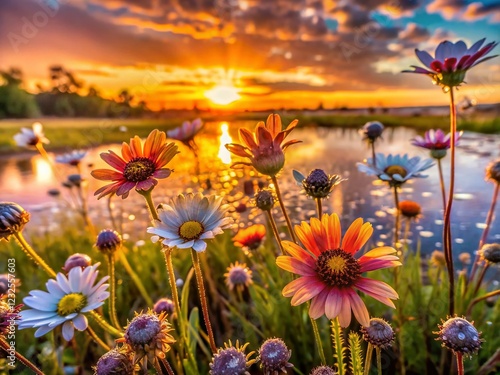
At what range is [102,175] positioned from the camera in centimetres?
85

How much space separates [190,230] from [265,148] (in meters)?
0.23

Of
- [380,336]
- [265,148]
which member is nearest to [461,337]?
[380,336]

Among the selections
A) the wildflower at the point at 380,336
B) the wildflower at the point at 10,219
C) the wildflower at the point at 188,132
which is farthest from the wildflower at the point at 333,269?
the wildflower at the point at 188,132

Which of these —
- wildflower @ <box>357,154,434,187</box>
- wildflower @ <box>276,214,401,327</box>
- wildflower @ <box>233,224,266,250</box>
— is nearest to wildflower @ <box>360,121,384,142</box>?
wildflower @ <box>357,154,434,187</box>

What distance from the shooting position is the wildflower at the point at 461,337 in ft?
2.17

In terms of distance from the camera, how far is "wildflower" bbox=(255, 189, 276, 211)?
3.25ft

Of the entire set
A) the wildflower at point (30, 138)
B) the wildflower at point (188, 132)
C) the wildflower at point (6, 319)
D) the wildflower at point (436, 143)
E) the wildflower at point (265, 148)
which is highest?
the wildflower at point (30, 138)

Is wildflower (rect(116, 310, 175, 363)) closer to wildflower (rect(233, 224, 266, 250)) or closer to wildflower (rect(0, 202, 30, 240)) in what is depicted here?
wildflower (rect(0, 202, 30, 240))

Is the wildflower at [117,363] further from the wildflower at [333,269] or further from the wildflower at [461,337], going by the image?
the wildflower at [461,337]

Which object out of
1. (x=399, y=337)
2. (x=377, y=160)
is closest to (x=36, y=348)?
(x=399, y=337)

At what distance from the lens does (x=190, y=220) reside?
831mm

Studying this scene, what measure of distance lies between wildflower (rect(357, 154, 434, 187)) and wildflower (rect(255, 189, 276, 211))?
301 millimetres

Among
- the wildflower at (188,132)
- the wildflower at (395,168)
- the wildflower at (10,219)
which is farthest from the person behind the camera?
the wildflower at (188,132)

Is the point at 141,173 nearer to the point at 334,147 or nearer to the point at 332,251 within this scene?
the point at 332,251
